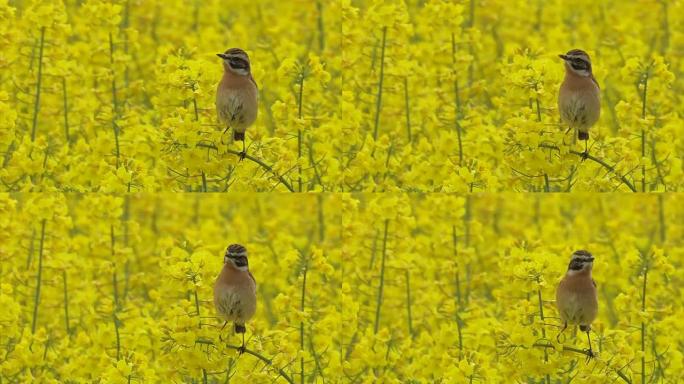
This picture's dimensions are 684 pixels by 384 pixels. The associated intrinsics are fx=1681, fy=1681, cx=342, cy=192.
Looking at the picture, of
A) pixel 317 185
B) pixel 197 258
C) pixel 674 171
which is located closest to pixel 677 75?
pixel 674 171

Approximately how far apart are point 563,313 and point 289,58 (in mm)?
2049

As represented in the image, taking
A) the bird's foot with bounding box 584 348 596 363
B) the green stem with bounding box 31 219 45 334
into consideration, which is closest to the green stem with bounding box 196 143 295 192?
the green stem with bounding box 31 219 45 334

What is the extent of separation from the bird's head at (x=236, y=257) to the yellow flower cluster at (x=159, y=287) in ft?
0.53

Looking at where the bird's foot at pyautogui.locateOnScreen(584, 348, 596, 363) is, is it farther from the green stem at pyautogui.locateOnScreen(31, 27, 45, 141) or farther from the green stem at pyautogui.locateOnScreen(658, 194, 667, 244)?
the green stem at pyautogui.locateOnScreen(31, 27, 45, 141)

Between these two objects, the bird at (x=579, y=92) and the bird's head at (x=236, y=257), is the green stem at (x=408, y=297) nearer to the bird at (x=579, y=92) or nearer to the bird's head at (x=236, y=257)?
the bird's head at (x=236, y=257)

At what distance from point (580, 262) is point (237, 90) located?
6.53 ft

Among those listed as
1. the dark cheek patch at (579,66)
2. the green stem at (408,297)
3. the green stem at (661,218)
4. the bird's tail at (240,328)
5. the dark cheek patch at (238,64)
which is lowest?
the bird's tail at (240,328)

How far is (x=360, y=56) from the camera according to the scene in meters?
9.27

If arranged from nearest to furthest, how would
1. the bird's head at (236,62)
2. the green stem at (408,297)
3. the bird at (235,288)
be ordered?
the bird at (235,288) → the bird's head at (236,62) → the green stem at (408,297)

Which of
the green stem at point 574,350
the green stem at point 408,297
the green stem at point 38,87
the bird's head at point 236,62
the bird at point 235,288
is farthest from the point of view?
the green stem at point 38,87

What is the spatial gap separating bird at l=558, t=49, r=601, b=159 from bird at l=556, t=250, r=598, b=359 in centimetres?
73

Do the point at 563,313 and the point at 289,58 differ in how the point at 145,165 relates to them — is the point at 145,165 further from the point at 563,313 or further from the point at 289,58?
the point at 563,313

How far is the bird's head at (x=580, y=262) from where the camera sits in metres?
8.70

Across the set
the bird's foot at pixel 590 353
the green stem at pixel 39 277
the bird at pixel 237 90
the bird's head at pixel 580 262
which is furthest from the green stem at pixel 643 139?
the green stem at pixel 39 277
